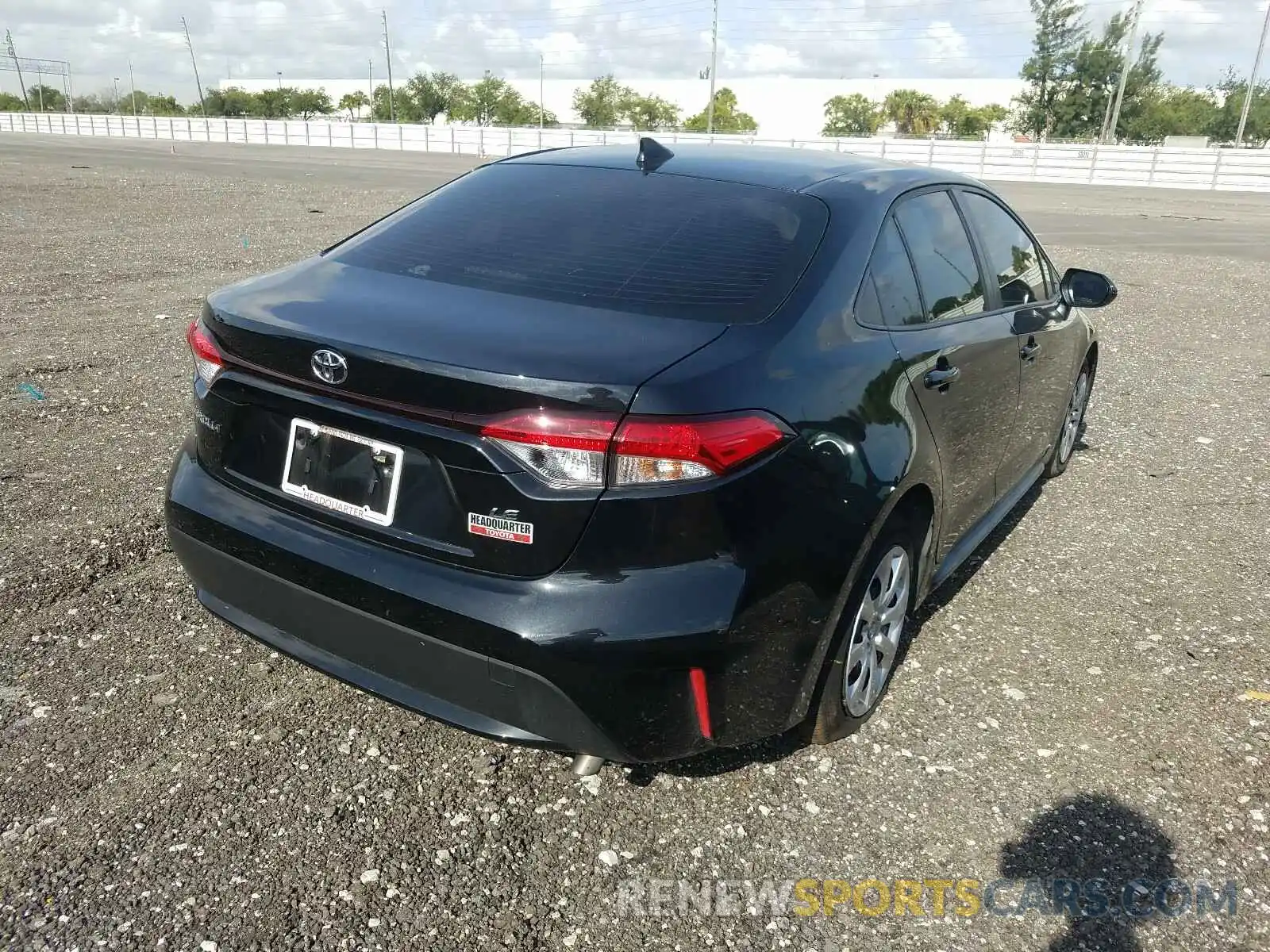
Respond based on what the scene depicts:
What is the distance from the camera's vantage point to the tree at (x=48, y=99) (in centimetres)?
12962

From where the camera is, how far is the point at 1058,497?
508 cm

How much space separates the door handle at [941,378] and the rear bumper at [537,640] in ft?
3.17

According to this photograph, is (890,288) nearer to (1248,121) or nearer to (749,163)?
(749,163)

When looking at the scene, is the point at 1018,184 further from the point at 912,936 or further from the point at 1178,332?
the point at 912,936

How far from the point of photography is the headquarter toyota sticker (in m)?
2.14

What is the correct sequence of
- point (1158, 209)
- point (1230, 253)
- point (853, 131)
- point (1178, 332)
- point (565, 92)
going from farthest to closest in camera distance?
point (565, 92) < point (853, 131) < point (1158, 209) < point (1230, 253) < point (1178, 332)

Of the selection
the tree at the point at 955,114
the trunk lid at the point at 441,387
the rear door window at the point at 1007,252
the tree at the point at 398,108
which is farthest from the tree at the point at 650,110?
the trunk lid at the point at 441,387

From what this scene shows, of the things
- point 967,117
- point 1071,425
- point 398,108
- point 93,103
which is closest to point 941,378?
point 1071,425

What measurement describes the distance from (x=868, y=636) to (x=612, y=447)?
1184 mm

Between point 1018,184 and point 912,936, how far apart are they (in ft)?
116

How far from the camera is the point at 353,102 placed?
119 m

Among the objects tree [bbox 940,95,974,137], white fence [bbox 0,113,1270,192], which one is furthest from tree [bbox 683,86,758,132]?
white fence [bbox 0,113,1270,192]

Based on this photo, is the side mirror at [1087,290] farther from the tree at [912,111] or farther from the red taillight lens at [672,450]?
the tree at [912,111]

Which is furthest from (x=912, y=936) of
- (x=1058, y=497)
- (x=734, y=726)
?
(x=1058, y=497)
